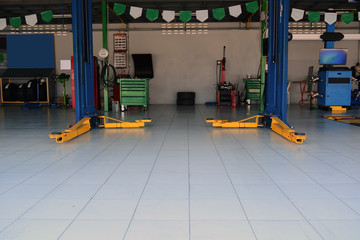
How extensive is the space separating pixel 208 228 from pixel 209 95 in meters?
10.9

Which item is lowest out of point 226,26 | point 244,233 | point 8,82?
point 244,233

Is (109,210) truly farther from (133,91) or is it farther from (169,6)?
(169,6)

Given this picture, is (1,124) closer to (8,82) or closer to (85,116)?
(85,116)

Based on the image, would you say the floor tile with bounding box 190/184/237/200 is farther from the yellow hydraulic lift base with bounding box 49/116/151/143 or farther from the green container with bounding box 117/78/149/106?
the green container with bounding box 117/78/149/106

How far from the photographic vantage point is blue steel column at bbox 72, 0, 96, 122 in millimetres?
5330

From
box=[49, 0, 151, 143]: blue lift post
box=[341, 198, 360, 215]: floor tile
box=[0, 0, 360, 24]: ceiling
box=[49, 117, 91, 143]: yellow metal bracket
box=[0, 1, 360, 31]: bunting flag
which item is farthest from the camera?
box=[0, 0, 360, 24]: ceiling

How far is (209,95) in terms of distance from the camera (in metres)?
12.6

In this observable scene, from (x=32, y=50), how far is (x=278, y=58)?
10276 mm

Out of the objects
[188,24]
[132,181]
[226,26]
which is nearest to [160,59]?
[188,24]

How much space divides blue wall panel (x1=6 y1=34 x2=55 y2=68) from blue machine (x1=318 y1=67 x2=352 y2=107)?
9555mm

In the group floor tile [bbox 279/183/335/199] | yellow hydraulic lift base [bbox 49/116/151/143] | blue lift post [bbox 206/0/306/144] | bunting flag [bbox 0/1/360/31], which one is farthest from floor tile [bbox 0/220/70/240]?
bunting flag [bbox 0/1/360/31]

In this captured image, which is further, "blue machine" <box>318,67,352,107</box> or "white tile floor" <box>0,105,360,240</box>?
"blue machine" <box>318,67,352,107</box>

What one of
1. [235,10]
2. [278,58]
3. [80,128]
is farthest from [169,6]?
[80,128]

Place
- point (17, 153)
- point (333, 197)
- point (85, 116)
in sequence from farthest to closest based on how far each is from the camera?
point (85, 116) < point (17, 153) < point (333, 197)
